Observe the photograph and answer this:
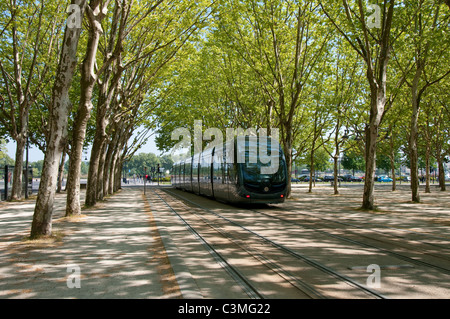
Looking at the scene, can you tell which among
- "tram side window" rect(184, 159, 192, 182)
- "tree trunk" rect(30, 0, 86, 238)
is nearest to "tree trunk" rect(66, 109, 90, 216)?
"tree trunk" rect(30, 0, 86, 238)

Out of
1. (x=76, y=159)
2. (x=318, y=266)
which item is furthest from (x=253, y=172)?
(x=318, y=266)

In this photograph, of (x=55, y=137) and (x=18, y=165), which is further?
(x=18, y=165)

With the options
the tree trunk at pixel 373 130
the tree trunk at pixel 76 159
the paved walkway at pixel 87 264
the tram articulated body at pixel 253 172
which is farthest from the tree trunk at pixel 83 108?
the tree trunk at pixel 373 130

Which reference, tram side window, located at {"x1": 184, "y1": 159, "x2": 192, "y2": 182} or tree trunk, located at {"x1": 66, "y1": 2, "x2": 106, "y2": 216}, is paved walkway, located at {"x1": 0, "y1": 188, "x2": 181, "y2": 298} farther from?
tram side window, located at {"x1": 184, "y1": 159, "x2": 192, "y2": 182}

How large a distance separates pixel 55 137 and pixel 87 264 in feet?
Answer: 11.8

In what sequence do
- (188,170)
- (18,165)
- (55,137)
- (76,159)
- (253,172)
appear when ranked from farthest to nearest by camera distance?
1. (188,170)
2. (18,165)
3. (253,172)
4. (76,159)
5. (55,137)

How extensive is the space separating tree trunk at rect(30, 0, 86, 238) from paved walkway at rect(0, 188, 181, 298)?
541 mm

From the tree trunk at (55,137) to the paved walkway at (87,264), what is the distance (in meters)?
0.54

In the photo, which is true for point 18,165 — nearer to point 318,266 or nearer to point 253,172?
point 253,172

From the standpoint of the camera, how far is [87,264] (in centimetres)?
634

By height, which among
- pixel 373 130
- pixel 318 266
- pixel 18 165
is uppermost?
pixel 373 130

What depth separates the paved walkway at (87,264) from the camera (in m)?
4.89
